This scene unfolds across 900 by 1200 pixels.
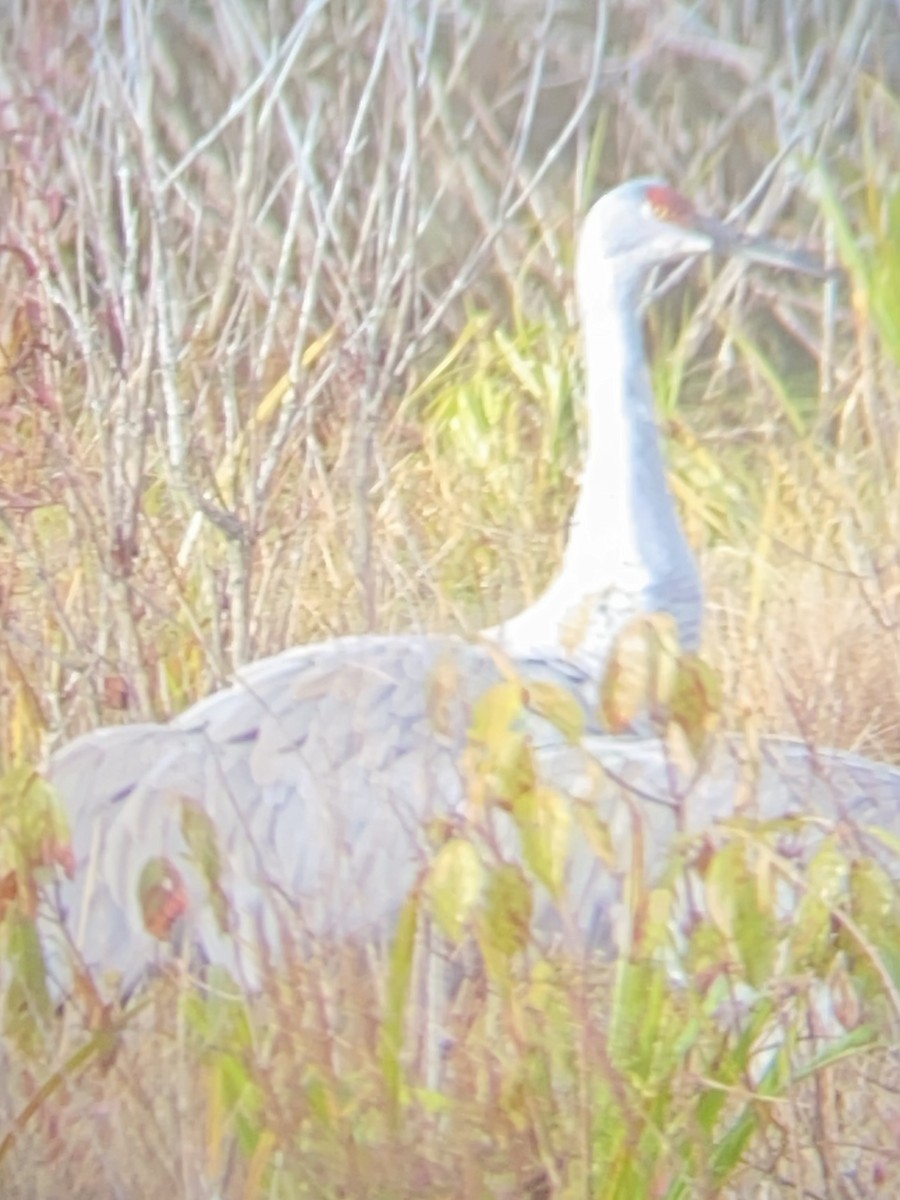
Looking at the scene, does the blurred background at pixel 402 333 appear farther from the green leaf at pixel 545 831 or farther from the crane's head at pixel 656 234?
the green leaf at pixel 545 831

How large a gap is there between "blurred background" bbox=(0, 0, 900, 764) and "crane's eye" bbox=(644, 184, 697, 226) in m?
0.03

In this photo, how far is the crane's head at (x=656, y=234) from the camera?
77.1 inches

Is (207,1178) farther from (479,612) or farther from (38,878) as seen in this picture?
(479,612)

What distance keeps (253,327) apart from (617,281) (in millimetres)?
366

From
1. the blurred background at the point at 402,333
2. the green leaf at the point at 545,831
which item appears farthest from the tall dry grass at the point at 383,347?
the green leaf at the point at 545,831

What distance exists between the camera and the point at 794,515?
6.46 ft

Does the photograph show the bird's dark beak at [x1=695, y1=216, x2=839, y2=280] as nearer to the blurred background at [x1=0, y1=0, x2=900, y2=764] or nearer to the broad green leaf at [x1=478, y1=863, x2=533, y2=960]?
the blurred background at [x1=0, y1=0, x2=900, y2=764]

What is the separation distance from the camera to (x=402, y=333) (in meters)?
2.09

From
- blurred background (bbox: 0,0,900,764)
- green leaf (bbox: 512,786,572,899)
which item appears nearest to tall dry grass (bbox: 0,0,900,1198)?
blurred background (bbox: 0,0,900,764)

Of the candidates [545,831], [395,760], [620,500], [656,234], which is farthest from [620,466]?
[545,831]

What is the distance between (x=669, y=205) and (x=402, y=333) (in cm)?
30

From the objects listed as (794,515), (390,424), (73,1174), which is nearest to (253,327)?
(390,424)

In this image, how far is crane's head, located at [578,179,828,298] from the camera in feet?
6.43

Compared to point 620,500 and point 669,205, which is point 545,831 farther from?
point 669,205
